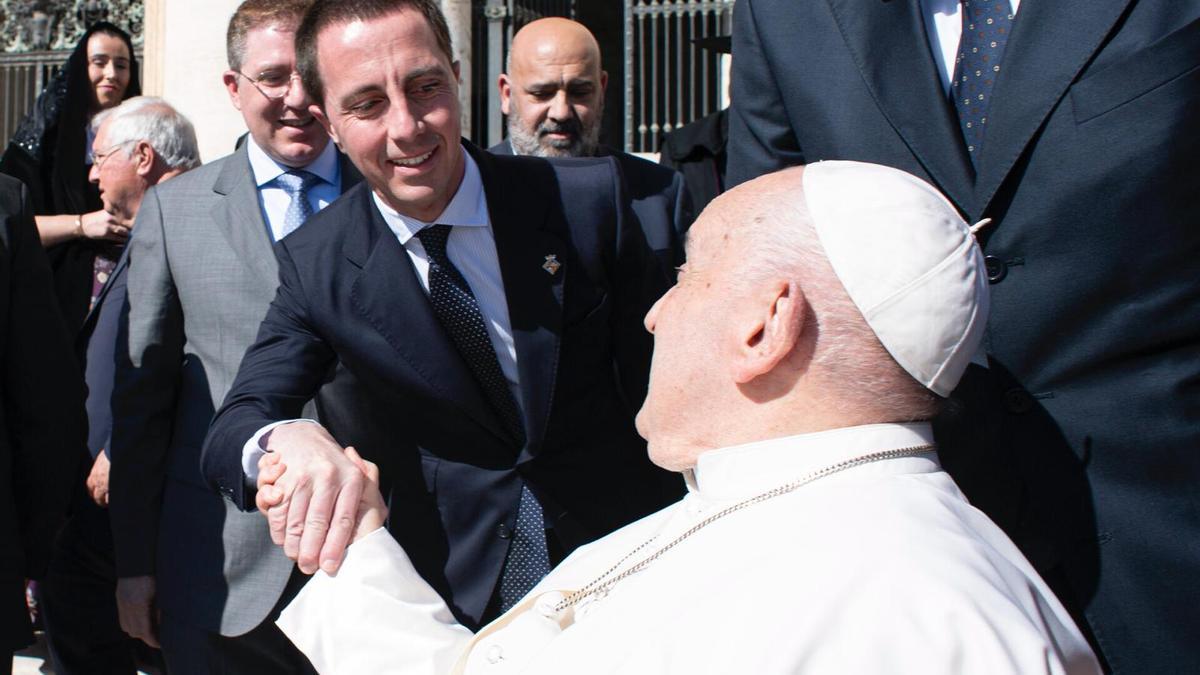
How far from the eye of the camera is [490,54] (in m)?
9.13

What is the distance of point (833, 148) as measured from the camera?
8.71ft

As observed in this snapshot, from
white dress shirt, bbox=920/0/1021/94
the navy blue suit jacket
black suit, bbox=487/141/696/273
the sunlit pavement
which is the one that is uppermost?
white dress shirt, bbox=920/0/1021/94

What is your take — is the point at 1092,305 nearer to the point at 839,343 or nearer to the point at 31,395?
the point at 839,343

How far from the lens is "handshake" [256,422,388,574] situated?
7.75 feet

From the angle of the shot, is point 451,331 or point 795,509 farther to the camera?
point 451,331

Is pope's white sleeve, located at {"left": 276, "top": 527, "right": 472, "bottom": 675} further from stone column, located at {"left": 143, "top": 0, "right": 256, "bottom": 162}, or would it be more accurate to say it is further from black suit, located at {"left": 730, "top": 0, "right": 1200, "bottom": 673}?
stone column, located at {"left": 143, "top": 0, "right": 256, "bottom": 162}

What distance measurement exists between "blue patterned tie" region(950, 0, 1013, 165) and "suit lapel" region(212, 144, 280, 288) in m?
2.01

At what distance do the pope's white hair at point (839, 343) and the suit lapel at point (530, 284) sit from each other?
3.26ft

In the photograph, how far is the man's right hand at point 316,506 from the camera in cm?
236

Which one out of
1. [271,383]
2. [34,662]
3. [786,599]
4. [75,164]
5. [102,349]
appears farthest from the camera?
[34,662]

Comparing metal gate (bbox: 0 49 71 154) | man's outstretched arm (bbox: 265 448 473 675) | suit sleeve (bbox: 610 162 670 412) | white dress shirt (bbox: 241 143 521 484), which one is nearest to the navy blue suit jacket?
white dress shirt (bbox: 241 143 521 484)

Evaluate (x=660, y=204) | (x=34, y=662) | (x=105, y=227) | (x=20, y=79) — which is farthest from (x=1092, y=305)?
(x=20, y=79)

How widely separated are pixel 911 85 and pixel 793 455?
0.85 metres

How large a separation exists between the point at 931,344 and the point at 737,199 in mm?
397
